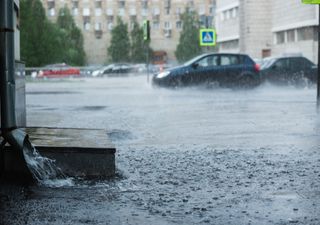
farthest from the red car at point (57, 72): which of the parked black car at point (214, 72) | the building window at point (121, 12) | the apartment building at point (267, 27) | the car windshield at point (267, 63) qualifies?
the building window at point (121, 12)

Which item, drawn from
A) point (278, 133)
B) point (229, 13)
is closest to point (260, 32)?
point (229, 13)

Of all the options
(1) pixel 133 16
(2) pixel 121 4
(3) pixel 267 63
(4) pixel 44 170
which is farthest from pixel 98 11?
(4) pixel 44 170

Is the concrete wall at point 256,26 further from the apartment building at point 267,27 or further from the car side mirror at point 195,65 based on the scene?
the car side mirror at point 195,65

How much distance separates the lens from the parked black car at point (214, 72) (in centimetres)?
2605

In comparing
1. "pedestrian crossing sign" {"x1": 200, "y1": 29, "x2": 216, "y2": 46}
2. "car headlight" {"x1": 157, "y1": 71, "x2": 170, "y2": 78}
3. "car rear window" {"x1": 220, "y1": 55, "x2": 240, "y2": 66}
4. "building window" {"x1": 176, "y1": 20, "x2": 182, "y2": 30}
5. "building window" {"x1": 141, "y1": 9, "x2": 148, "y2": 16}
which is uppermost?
"building window" {"x1": 141, "y1": 9, "x2": 148, "y2": 16}

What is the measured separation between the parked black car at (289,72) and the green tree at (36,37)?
1250 inches

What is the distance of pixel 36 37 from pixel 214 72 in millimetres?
35404

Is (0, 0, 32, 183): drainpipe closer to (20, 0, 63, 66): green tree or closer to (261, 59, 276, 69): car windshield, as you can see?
(261, 59, 276, 69): car windshield

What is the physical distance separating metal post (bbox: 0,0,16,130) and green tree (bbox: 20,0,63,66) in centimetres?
5199

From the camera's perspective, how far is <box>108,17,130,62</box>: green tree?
98.5m

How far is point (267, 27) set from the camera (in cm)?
6762

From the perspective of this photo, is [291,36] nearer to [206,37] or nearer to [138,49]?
Result: [206,37]

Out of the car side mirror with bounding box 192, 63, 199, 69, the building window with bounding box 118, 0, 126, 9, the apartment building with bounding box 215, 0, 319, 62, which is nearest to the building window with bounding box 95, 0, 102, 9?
the building window with bounding box 118, 0, 126, 9

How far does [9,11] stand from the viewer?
5.85m
